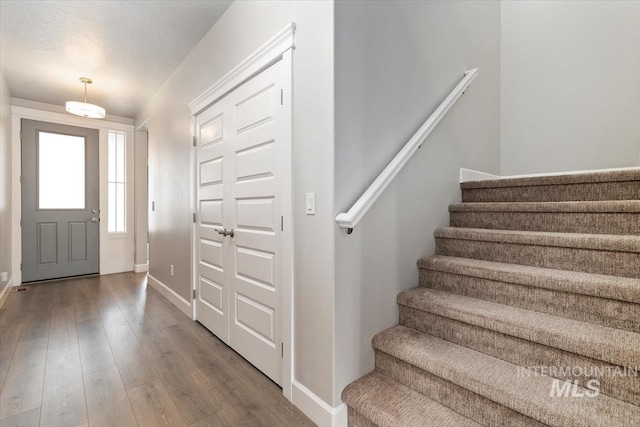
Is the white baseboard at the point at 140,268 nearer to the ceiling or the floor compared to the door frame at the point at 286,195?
nearer to the floor

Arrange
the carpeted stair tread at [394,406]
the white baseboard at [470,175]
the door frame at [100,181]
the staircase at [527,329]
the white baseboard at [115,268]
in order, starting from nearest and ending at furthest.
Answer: the staircase at [527,329] → the carpeted stair tread at [394,406] → the white baseboard at [470,175] → the door frame at [100,181] → the white baseboard at [115,268]

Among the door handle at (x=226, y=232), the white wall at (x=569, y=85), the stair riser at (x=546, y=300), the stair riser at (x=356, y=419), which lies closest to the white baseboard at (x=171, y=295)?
the door handle at (x=226, y=232)

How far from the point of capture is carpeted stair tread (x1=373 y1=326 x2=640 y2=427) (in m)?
0.97

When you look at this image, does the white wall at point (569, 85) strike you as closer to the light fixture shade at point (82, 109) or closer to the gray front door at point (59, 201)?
the light fixture shade at point (82, 109)

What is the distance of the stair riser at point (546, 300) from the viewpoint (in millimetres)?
1205

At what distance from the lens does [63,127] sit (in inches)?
176

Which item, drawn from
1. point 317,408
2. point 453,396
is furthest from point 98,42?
point 453,396

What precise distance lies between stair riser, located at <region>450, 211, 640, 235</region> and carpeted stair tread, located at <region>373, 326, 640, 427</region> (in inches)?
37.0

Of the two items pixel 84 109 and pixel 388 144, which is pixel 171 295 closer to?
pixel 84 109

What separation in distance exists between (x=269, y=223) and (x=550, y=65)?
124 inches

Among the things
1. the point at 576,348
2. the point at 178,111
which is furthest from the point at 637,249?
the point at 178,111

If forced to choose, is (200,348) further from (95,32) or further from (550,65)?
(550,65)

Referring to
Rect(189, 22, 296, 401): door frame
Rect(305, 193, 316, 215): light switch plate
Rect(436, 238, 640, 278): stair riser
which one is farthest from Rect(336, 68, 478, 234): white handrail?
Rect(436, 238, 640, 278): stair riser

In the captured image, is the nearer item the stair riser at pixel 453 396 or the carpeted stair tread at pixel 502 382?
the carpeted stair tread at pixel 502 382
